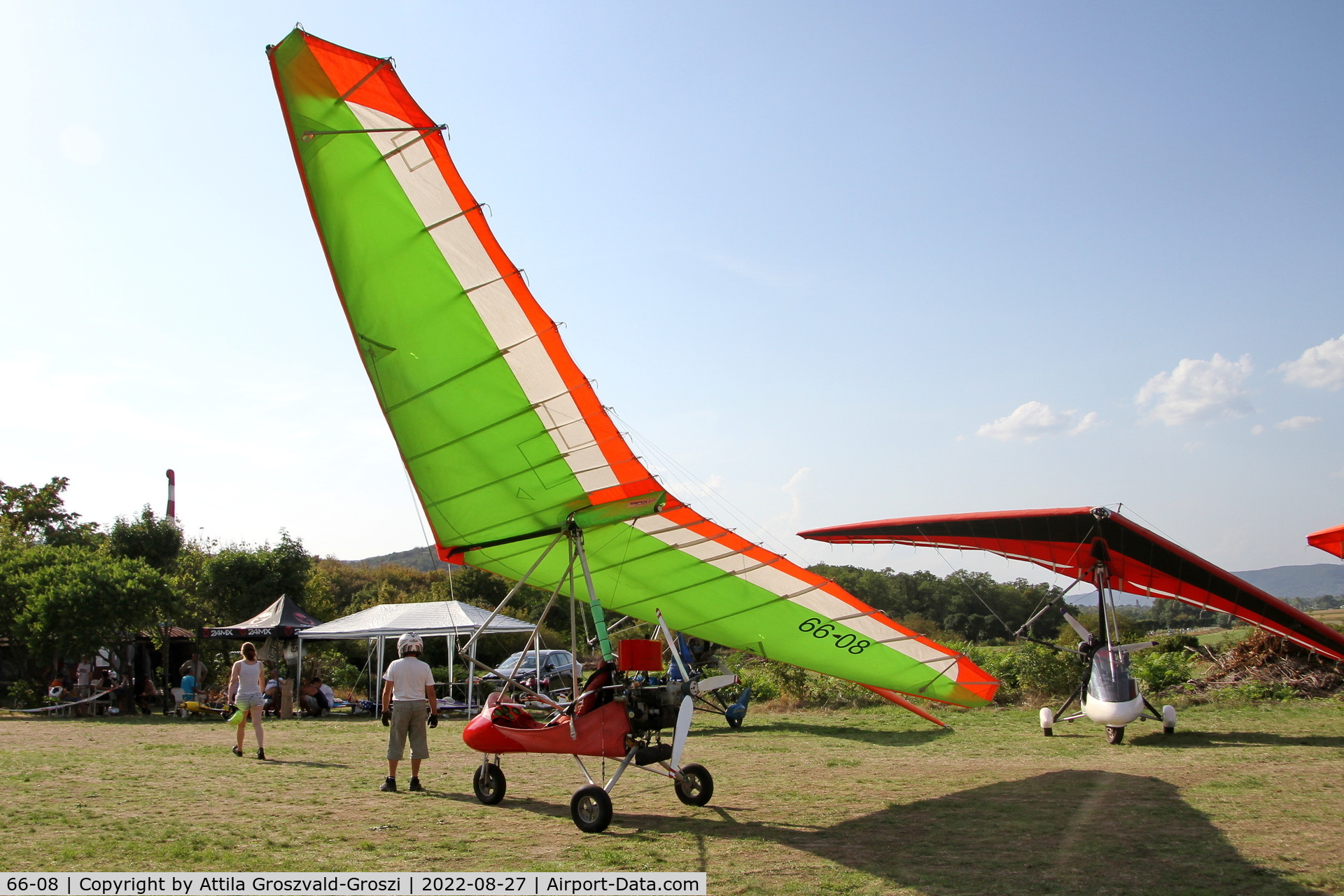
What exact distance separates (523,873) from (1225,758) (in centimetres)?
757

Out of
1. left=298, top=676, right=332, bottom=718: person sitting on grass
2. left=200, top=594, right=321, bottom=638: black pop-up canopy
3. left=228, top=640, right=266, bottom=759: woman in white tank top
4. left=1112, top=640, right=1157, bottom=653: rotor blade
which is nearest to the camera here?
left=228, top=640, right=266, bottom=759: woman in white tank top

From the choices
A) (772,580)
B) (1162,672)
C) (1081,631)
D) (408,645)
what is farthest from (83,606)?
(1162,672)

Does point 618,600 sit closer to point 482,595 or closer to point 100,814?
point 100,814

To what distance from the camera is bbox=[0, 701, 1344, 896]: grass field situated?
4.68m

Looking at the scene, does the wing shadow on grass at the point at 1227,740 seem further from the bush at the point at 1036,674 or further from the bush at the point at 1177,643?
the bush at the point at 1177,643

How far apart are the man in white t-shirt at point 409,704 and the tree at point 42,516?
1357 inches

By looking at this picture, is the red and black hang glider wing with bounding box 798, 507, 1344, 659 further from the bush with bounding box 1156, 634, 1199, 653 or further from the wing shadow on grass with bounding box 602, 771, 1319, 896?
the bush with bounding box 1156, 634, 1199, 653

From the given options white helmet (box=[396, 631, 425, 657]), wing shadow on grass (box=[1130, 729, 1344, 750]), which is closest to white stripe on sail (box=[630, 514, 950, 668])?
white helmet (box=[396, 631, 425, 657])

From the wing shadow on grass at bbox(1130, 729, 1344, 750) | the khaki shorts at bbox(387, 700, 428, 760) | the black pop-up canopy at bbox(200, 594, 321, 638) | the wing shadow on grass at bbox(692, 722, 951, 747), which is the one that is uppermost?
the black pop-up canopy at bbox(200, 594, 321, 638)

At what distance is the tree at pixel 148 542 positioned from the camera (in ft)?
127

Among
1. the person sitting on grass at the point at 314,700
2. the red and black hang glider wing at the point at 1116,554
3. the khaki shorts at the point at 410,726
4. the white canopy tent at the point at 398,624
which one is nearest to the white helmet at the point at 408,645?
the khaki shorts at the point at 410,726

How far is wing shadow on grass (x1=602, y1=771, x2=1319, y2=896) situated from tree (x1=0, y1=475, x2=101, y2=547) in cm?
3820

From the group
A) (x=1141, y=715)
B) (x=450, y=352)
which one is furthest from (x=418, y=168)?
(x=1141, y=715)

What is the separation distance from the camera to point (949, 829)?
573 centimetres
